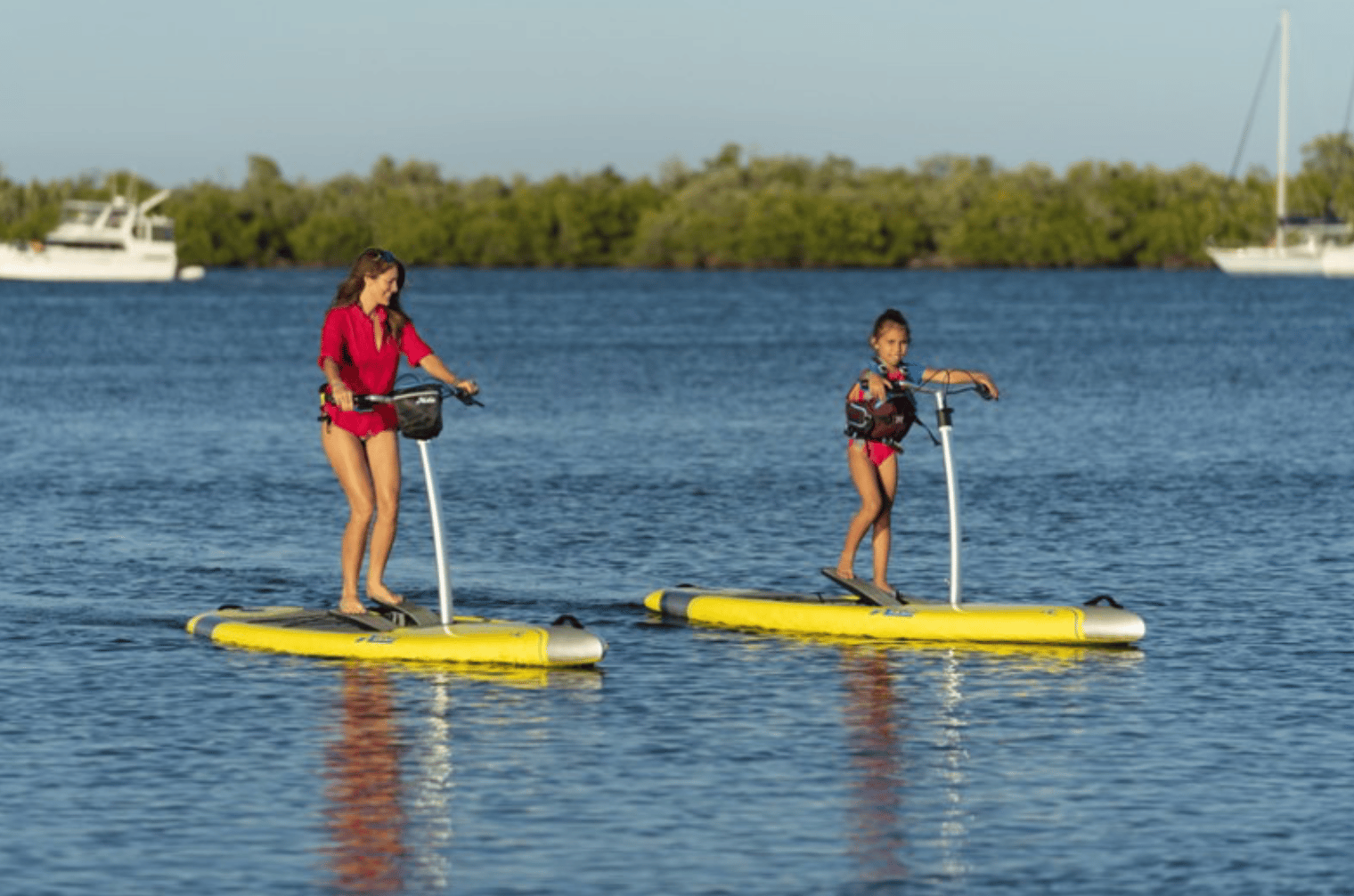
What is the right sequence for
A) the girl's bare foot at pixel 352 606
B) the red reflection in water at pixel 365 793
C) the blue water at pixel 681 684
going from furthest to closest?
the girl's bare foot at pixel 352 606, the blue water at pixel 681 684, the red reflection in water at pixel 365 793

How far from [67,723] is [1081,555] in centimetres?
1046

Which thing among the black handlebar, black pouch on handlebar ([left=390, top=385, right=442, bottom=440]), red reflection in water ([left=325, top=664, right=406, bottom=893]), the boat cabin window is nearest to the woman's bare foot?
red reflection in water ([left=325, top=664, right=406, bottom=893])

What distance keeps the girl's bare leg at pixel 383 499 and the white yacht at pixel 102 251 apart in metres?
158

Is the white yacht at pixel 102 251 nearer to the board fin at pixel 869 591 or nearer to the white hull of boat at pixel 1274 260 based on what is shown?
the white hull of boat at pixel 1274 260

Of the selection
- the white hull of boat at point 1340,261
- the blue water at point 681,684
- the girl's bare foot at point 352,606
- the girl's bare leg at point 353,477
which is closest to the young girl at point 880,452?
the blue water at point 681,684

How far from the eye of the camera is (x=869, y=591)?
16703 millimetres

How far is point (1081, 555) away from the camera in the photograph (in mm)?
21656

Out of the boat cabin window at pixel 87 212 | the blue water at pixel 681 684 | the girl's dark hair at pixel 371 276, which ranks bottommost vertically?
the blue water at pixel 681 684

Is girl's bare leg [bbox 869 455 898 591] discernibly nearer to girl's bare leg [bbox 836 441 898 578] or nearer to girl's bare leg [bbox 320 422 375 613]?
girl's bare leg [bbox 836 441 898 578]

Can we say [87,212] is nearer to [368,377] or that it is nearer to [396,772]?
[368,377]

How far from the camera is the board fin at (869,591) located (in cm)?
1662

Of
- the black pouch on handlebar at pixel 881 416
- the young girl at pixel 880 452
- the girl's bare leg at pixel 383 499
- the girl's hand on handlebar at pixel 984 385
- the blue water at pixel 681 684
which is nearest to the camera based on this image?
the blue water at pixel 681 684

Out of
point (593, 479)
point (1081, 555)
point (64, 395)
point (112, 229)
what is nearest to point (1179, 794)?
point (1081, 555)

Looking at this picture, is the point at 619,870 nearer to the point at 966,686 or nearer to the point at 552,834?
the point at 552,834
